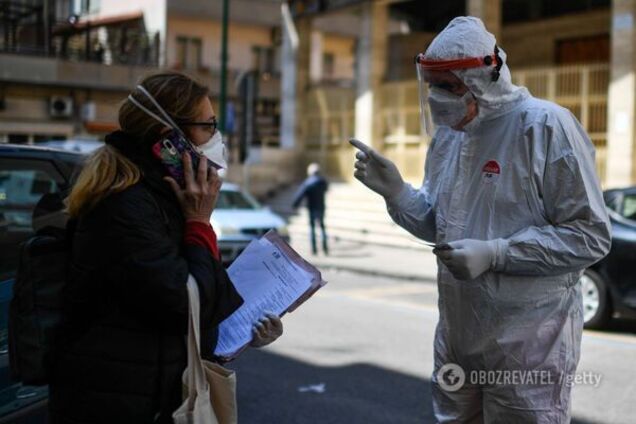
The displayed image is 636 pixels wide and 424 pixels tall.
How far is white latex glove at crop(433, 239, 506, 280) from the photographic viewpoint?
93.5 inches

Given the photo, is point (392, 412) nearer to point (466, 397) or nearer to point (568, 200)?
point (466, 397)

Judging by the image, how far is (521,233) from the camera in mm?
2490

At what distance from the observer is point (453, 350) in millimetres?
2680

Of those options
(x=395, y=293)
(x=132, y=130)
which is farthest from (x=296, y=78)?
(x=132, y=130)

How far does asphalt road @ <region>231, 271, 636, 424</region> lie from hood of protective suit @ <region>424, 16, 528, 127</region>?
3.14m

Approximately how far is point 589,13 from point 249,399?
19.3m

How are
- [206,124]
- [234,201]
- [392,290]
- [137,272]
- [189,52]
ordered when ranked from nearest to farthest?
[137,272], [206,124], [392,290], [234,201], [189,52]

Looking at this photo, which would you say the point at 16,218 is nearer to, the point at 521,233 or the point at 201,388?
the point at 201,388

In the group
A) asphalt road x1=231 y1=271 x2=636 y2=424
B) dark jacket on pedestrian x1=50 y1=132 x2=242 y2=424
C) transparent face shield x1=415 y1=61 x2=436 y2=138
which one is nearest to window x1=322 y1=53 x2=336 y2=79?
asphalt road x1=231 y1=271 x2=636 y2=424

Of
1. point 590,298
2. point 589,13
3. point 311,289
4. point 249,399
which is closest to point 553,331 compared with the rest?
point 311,289

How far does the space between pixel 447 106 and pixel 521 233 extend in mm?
485

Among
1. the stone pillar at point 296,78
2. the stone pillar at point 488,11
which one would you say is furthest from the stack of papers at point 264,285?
the stone pillar at point 296,78

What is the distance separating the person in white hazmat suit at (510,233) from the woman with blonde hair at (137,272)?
2.53 ft

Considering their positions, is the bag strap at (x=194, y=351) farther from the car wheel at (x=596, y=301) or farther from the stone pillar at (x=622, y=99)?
the stone pillar at (x=622, y=99)
